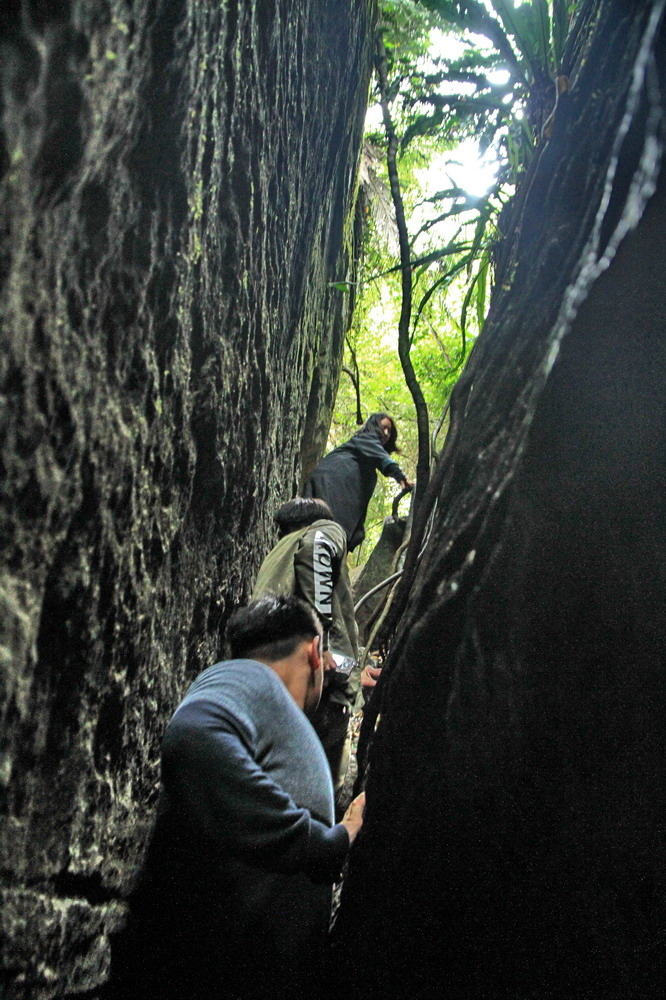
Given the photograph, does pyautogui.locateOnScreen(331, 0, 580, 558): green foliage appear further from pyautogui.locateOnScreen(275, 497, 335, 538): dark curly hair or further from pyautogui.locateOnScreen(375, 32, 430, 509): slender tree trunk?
pyautogui.locateOnScreen(275, 497, 335, 538): dark curly hair

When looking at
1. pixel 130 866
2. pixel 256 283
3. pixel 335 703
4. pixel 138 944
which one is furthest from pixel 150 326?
pixel 335 703

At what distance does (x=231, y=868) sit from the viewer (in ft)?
5.97

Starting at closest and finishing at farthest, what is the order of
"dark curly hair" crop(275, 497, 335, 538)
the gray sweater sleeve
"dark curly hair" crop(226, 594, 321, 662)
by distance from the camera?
1. the gray sweater sleeve
2. "dark curly hair" crop(226, 594, 321, 662)
3. "dark curly hair" crop(275, 497, 335, 538)

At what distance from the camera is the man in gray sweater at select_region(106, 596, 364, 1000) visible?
1.74 meters

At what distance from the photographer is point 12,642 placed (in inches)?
46.4

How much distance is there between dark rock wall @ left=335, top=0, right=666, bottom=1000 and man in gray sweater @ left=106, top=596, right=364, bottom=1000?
238 millimetres

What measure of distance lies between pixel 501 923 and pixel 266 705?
0.92 m

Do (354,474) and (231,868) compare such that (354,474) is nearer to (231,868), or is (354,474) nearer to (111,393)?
(231,868)

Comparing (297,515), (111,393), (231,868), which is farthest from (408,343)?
(231,868)

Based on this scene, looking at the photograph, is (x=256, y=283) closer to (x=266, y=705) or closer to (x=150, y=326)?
(x=150, y=326)

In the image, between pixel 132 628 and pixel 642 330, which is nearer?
pixel 642 330

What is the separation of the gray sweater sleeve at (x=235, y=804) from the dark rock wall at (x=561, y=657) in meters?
0.24

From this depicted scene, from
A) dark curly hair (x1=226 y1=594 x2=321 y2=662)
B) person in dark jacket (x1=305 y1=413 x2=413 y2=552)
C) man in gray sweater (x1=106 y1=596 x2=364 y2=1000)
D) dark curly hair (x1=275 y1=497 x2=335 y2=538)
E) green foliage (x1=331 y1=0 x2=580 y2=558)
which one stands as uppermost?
green foliage (x1=331 y1=0 x2=580 y2=558)

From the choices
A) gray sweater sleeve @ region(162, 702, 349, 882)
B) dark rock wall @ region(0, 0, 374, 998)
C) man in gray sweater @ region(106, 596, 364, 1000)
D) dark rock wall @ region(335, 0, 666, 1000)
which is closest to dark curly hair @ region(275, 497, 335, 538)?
dark rock wall @ region(0, 0, 374, 998)
